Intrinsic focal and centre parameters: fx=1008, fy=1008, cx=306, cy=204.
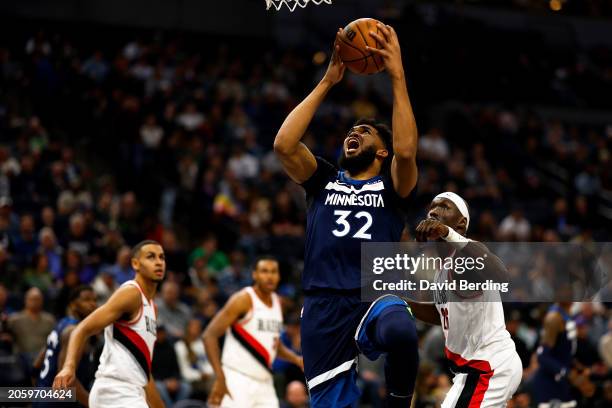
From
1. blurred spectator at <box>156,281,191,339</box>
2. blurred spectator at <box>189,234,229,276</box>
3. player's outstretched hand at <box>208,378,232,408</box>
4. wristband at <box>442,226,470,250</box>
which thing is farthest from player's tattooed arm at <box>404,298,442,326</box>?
blurred spectator at <box>189,234,229,276</box>

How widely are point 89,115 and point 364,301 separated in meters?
12.9

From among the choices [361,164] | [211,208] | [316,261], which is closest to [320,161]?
[361,164]

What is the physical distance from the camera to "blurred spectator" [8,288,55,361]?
1220 cm

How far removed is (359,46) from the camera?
22.6 feet

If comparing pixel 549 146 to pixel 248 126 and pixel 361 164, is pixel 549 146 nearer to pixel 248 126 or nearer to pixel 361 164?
pixel 248 126

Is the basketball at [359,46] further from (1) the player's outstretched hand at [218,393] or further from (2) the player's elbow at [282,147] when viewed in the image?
(1) the player's outstretched hand at [218,393]

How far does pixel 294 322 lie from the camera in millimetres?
13844

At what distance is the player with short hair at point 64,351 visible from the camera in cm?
860

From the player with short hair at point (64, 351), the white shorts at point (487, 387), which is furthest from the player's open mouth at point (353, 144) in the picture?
the player with short hair at point (64, 351)

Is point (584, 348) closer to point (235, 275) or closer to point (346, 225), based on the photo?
point (235, 275)

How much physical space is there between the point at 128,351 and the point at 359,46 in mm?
3253

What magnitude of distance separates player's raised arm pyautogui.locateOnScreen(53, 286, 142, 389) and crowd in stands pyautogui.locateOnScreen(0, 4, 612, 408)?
3.63 m

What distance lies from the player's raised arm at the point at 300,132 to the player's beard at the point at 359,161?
23 cm

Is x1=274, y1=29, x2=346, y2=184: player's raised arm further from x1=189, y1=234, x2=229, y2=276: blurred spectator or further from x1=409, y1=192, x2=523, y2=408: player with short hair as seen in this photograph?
x1=189, y1=234, x2=229, y2=276: blurred spectator
